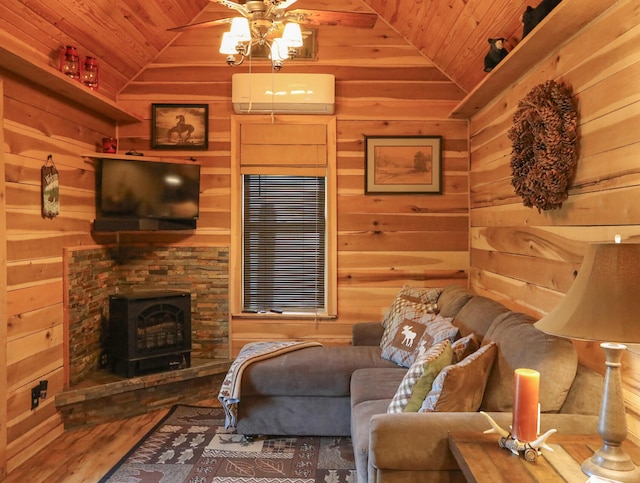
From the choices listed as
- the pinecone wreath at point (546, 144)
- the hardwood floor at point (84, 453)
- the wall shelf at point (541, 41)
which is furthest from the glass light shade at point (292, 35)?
the hardwood floor at point (84, 453)

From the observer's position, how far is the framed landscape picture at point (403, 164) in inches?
185

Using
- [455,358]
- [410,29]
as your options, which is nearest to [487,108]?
[410,29]

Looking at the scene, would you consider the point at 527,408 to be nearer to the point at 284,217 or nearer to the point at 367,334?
the point at 367,334

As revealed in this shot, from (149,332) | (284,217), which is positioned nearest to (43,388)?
(149,332)

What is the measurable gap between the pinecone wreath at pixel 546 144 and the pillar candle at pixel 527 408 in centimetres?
114

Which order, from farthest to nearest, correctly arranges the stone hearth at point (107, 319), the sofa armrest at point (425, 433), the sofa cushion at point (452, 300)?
the stone hearth at point (107, 319) → the sofa cushion at point (452, 300) → the sofa armrest at point (425, 433)

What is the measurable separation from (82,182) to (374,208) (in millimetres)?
2375

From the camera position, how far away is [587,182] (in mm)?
2434

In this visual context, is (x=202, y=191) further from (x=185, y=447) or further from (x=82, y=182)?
(x=185, y=447)

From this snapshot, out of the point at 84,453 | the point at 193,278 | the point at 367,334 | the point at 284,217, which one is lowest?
the point at 84,453

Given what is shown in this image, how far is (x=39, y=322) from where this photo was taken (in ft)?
11.3

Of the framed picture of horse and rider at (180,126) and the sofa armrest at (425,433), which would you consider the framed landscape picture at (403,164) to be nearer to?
the framed picture of horse and rider at (180,126)

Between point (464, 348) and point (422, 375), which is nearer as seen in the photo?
point (422, 375)

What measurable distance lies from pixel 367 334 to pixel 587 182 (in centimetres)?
225
